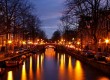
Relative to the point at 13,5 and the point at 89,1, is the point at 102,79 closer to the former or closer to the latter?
the point at 89,1

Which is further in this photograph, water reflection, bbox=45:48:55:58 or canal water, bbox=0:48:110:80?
water reflection, bbox=45:48:55:58

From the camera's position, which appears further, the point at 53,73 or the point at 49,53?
the point at 49,53

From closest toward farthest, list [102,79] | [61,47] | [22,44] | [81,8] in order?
[102,79], [81,8], [22,44], [61,47]

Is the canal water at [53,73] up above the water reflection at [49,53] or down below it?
below

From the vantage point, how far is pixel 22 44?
118500 mm

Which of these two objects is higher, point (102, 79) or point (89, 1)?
point (89, 1)

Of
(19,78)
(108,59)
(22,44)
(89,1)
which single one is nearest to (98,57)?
(108,59)

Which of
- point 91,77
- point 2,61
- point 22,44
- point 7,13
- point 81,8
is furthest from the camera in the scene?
point 22,44

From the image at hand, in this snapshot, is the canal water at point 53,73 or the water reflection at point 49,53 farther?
the water reflection at point 49,53

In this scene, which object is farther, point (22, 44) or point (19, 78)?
point (22, 44)

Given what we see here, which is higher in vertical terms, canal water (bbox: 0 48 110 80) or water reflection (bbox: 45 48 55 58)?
water reflection (bbox: 45 48 55 58)

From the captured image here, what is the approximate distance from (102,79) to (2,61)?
67.5ft

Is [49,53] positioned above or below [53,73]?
above

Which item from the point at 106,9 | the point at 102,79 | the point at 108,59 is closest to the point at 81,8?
the point at 106,9
